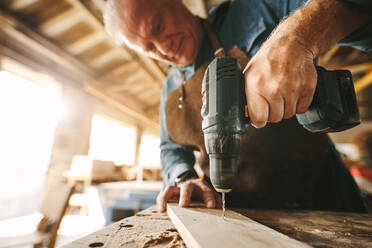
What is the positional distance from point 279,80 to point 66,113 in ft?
16.3

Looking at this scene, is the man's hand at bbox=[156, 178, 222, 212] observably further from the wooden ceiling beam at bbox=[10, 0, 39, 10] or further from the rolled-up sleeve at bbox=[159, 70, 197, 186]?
the wooden ceiling beam at bbox=[10, 0, 39, 10]

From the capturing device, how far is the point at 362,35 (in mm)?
708

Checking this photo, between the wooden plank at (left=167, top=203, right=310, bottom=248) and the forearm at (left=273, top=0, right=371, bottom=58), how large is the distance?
0.58m

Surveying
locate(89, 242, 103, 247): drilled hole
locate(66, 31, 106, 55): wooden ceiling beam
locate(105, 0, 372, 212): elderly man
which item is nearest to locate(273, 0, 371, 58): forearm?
locate(105, 0, 372, 212): elderly man

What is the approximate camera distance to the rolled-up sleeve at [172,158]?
121 cm

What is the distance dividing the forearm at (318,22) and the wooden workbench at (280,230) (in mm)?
588

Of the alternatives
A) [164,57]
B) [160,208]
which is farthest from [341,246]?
[164,57]

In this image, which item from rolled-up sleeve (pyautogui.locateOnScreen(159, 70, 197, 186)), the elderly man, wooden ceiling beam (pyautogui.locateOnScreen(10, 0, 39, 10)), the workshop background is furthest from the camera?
the workshop background

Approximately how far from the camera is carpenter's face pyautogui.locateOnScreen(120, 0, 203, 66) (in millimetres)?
1215

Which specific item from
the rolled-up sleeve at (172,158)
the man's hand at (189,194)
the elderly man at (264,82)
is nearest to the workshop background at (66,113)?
the rolled-up sleeve at (172,158)

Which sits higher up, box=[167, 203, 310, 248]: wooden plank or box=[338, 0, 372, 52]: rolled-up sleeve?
box=[338, 0, 372, 52]: rolled-up sleeve

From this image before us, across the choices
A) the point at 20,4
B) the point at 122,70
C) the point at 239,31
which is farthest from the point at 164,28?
the point at 122,70

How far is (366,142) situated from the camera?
12.7 ft

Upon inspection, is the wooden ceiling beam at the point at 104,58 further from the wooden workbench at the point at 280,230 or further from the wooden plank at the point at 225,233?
the wooden plank at the point at 225,233
